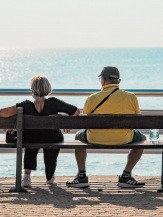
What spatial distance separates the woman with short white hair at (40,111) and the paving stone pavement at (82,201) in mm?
207

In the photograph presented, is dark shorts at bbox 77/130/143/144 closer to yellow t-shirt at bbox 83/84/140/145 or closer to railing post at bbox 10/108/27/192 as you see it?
yellow t-shirt at bbox 83/84/140/145

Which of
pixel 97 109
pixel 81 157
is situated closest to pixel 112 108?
pixel 97 109

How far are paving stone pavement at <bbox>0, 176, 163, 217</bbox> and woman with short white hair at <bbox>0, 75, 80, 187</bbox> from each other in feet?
0.68

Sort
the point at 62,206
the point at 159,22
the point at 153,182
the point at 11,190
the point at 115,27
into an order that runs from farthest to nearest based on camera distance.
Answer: the point at 115,27
the point at 159,22
the point at 153,182
the point at 11,190
the point at 62,206

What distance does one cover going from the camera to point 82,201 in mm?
6207

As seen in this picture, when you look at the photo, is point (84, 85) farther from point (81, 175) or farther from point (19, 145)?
point (19, 145)

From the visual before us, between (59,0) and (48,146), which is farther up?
(59,0)

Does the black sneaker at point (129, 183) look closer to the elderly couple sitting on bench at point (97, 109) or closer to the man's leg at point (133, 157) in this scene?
the elderly couple sitting on bench at point (97, 109)

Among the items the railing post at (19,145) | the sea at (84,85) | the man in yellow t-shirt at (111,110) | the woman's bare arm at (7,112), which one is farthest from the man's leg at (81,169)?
the sea at (84,85)

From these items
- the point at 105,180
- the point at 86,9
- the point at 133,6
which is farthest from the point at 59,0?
the point at 105,180

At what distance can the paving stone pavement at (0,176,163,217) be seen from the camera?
576 cm

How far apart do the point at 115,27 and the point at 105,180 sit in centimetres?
11207

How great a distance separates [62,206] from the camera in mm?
5973

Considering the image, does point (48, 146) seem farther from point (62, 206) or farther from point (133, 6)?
point (133, 6)
